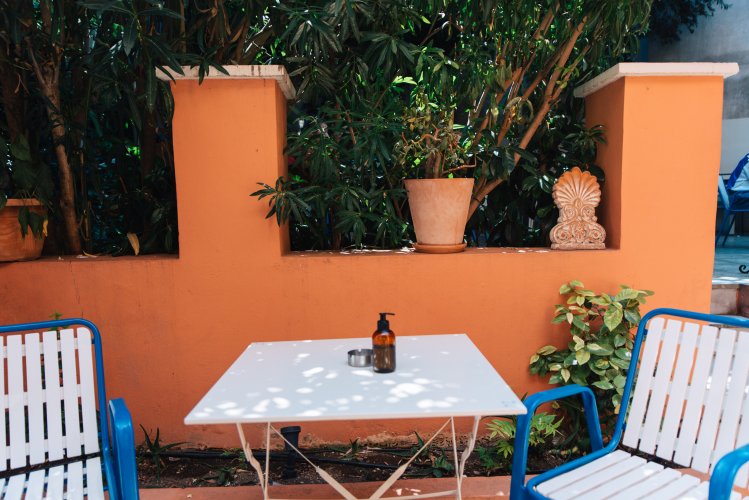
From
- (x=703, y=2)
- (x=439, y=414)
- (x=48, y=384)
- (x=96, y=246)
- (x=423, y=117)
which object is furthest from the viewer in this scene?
(x=703, y=2)

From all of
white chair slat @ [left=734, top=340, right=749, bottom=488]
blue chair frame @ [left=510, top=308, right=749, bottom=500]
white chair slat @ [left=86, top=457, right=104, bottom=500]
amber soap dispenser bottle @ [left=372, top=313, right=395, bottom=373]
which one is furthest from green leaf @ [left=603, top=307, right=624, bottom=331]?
white chair slat @ [left=86, top=457, right=104, bottom=500]

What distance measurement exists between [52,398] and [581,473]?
1939mm

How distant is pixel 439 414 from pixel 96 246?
Answer: 2.86 metres

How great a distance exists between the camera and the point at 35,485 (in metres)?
1.99

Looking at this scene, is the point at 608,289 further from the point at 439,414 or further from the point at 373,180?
the point at 439,414

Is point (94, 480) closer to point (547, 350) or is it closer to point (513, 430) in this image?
point (513, 430)

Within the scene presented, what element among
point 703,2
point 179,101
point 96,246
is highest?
point 703,2

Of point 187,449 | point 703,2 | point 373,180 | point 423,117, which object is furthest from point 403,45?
point 703,2

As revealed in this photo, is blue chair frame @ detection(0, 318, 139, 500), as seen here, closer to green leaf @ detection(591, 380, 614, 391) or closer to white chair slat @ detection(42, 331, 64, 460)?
white chair slat @ detection(42, 331, 64, 460)

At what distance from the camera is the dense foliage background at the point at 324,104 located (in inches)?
122

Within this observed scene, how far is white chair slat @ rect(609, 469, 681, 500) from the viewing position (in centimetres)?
188

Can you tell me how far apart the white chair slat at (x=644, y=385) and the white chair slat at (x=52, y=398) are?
6.93ft

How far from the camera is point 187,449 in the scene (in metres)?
3.26

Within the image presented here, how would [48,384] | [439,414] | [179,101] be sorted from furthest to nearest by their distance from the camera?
[179,101] → [48,384] → [439,414]
